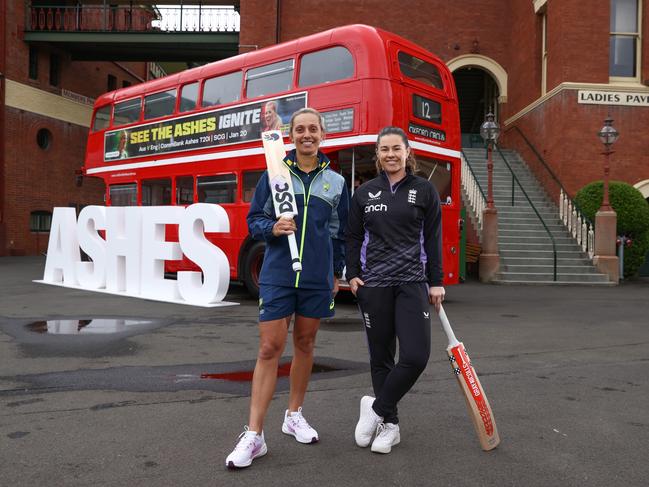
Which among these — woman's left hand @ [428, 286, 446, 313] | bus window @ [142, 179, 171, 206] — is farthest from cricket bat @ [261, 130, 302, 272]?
bus window @ [142, 179, 171, 206]

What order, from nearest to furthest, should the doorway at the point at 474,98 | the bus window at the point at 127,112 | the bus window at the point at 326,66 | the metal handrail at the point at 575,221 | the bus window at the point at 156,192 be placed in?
the bus window at the point at 326,66, the bus window at the point at 156,192, the bus window at the point at 127,112, the metal handrail at the point at 575,221, the doorway at the point at 474,98

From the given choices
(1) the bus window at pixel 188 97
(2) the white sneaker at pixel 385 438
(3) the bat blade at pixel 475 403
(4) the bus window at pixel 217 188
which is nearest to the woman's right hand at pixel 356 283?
(3) the bat blade at pixel 475 403

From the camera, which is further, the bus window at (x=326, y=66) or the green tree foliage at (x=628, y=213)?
the green tree foliage at (x=628, y=213)

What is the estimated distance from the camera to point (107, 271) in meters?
11.1

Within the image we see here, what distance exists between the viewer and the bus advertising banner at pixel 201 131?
33.0 ft

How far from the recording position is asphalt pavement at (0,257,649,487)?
307 cm

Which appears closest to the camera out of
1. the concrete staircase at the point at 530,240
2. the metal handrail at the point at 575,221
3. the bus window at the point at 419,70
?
the bus window at the point at 419,70

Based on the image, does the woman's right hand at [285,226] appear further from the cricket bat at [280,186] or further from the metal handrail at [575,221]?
the metal handrail at [575,221]

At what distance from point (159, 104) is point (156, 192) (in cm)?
184

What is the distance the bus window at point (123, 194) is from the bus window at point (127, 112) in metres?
1.44

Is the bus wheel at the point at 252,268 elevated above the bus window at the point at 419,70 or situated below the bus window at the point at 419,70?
below

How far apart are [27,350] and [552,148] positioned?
51.0 ft

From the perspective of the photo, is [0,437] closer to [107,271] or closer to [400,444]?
[400,444]

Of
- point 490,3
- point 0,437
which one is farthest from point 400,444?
point 490,3
